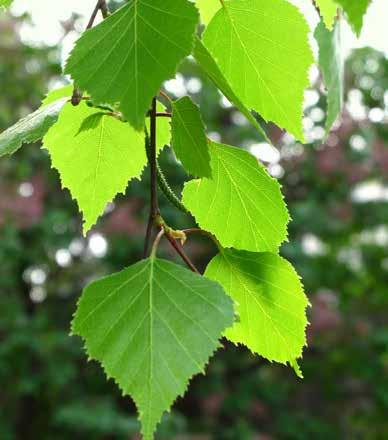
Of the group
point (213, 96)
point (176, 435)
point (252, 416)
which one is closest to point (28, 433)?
point (176, 435)

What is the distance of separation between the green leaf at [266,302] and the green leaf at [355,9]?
0.46 feet

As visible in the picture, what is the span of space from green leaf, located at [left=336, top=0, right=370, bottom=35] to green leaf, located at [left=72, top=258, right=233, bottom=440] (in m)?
0.12

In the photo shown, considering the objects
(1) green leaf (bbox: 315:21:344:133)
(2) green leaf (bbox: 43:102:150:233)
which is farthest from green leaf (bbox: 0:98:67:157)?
(1) green leaf (bbox: 315:21:344:133)

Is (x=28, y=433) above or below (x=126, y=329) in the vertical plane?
below

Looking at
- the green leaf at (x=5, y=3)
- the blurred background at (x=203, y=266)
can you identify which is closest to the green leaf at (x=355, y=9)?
the green leaf at (x=5, y=3)

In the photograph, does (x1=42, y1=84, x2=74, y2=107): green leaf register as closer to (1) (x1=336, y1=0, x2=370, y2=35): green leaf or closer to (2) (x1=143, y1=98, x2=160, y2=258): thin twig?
(2) (x1=143, y1=98, x2=160, y2=258): thin twig

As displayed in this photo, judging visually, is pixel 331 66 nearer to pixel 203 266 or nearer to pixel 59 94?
pixel 59 94

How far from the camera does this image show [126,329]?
31 cm

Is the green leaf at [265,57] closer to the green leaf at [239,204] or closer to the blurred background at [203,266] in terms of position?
the green leaf at [239,204]

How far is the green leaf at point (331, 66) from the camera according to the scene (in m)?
0.37

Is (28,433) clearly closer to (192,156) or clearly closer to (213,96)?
(213,96)

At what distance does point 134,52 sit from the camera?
0.91 feet

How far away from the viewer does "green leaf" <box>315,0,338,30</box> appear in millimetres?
377

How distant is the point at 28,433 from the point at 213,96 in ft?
7.03
